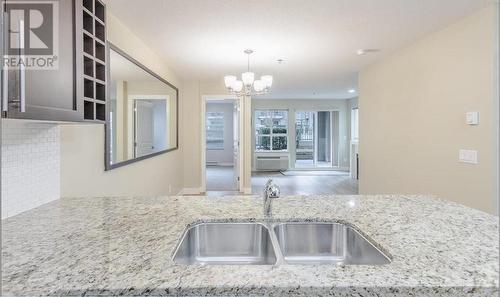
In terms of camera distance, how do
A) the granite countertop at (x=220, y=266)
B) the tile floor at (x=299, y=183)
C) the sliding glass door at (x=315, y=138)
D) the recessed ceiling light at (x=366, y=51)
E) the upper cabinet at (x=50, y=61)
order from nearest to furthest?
the granite countertop at (x=220, y=266)
the upper cabinet at (x=50, y=61)
the recessed ceiling light at (x=366, y=51)
the tile floor at (x=299, y=183)
the sliding glass door at (x=315, y=138)

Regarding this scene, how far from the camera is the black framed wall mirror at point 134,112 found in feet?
8.84

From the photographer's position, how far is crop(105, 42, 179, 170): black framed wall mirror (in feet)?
8.84

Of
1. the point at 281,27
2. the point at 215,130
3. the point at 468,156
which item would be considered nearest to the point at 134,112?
the point at 281,27

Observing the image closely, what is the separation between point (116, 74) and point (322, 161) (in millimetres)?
8182

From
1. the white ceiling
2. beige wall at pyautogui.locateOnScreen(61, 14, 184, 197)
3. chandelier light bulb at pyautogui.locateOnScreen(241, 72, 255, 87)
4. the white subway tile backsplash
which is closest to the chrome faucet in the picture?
the white subway tile backsplash

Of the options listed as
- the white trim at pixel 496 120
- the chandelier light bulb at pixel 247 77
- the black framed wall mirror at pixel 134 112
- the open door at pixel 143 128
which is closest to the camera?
the white trim at pixel 496 120

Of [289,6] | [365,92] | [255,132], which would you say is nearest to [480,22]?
[289,6]

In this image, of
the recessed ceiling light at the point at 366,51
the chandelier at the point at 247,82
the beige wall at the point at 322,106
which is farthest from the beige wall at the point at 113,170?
the beige wall at the point at 322,106

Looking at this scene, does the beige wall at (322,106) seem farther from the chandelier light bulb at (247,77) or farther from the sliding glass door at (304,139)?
the chandelier light bulb at (247,77)

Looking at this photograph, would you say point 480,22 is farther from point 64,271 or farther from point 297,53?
point 64,271

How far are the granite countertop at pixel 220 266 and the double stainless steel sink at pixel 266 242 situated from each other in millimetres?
46

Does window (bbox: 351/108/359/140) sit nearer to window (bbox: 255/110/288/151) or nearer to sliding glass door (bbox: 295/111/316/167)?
sliding glass door (bbox: 295/111/316/167)

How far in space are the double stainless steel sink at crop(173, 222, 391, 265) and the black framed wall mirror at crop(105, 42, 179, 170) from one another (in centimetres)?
135

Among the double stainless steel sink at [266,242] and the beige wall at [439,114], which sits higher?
the beige wall at [439,114]
